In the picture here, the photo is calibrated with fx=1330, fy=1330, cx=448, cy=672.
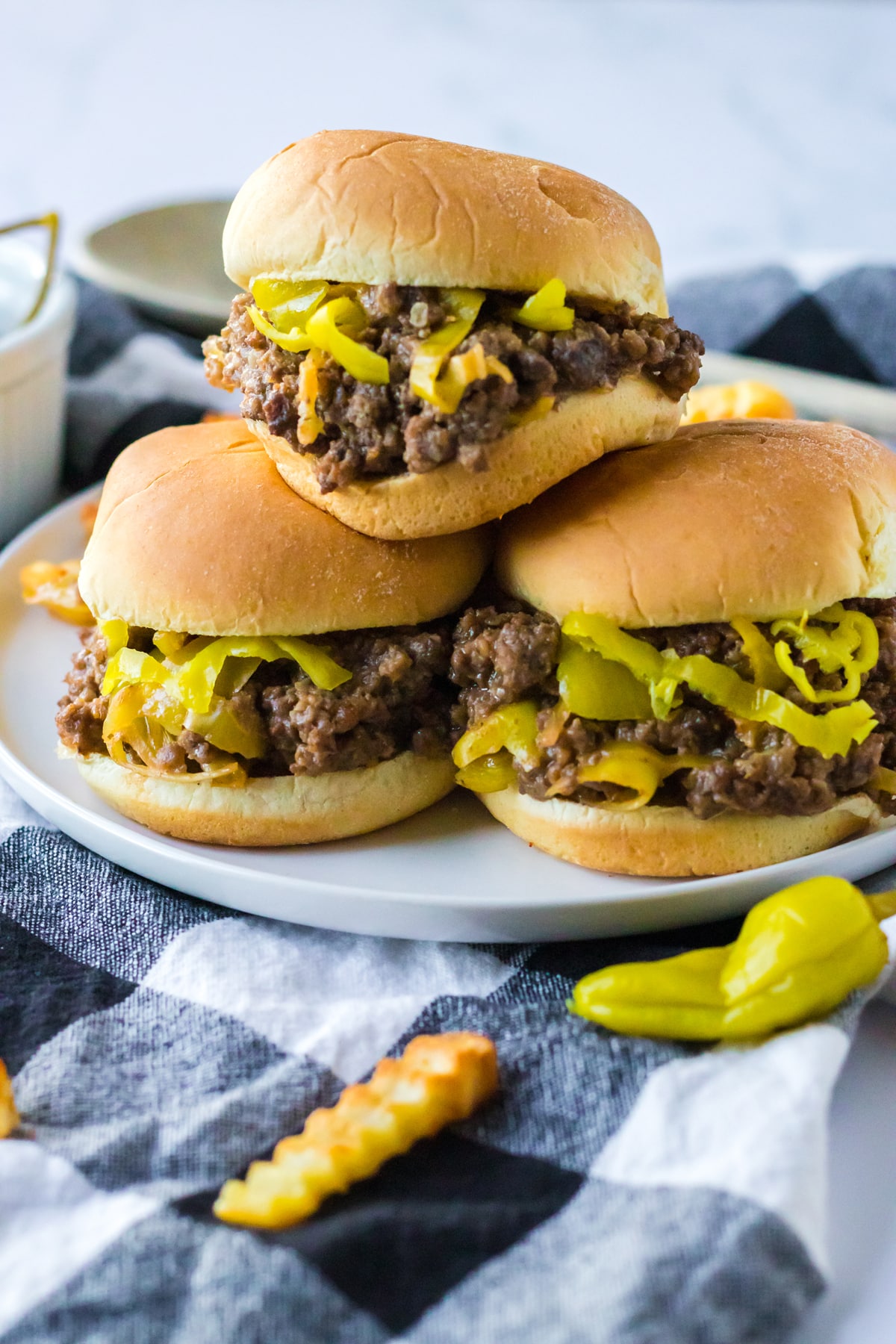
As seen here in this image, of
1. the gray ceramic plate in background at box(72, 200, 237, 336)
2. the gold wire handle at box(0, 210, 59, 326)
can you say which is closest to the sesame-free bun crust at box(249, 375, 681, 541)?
the gold wire handle at box(0, 210, 59, 326)

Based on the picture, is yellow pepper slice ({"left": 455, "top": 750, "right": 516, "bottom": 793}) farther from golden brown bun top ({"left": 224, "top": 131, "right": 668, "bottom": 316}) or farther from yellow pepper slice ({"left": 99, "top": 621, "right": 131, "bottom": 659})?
golden brown bun top ({"left": 224, "top": 131, "right": 668, "bottom": 316})

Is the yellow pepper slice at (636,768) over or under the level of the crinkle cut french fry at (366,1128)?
over

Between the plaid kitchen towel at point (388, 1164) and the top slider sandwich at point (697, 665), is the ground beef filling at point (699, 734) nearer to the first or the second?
the top slider sandwich at point (697, 665)

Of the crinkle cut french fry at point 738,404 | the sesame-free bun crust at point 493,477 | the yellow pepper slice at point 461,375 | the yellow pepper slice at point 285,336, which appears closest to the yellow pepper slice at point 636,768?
the sesame-free bun crust at point 493,477

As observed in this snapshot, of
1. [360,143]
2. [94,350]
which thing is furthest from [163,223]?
[360,143]

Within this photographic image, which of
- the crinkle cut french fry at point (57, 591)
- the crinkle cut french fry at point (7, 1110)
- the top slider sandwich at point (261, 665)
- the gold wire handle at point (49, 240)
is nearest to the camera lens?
the crinkle cut french fry at point (7, 1110)

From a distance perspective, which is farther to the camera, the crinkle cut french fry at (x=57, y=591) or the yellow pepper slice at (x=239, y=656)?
the crinkle cut french fry at (x=57, y=591)

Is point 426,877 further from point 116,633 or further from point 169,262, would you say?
point 169,262

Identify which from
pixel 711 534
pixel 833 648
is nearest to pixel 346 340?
pixel 711 534
